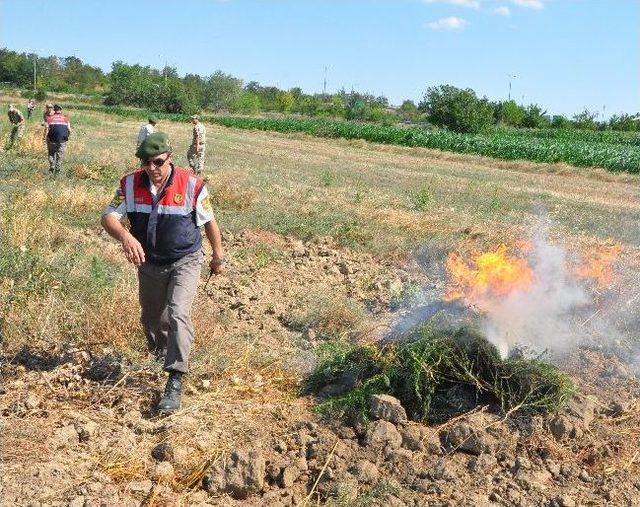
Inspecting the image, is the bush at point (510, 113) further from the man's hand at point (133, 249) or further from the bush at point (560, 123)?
the man's hand at point (133, 249)

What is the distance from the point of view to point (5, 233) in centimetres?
716

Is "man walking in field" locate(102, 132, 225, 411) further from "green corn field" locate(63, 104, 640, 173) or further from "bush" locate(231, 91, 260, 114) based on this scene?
"bush" locate(231, 91, 260, 114)

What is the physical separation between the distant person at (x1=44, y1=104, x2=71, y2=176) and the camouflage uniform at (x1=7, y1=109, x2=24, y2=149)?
12.4 feet

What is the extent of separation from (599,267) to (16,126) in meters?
15.9

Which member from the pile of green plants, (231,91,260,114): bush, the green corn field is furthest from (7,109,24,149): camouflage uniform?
(231,91,260,114): bush

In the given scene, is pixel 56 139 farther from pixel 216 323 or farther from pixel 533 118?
pixel 533 118

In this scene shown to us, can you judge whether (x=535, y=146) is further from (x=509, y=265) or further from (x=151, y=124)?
(x=509, y=265)

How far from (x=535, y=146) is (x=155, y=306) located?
31.6 meters

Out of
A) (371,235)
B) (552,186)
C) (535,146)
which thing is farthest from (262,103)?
(371,235)

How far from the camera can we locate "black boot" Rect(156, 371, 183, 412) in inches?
172

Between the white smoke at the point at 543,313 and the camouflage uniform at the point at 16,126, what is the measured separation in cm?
1503

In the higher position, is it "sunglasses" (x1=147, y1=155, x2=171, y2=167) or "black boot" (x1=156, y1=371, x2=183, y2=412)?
"sunglasses" (x1=147, y1=155, x2=171, y2=167)

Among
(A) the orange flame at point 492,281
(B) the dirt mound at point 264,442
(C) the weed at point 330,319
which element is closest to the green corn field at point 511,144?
(A) the orange flame at point 492,281

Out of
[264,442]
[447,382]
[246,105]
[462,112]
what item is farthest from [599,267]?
Result: [246,105]
